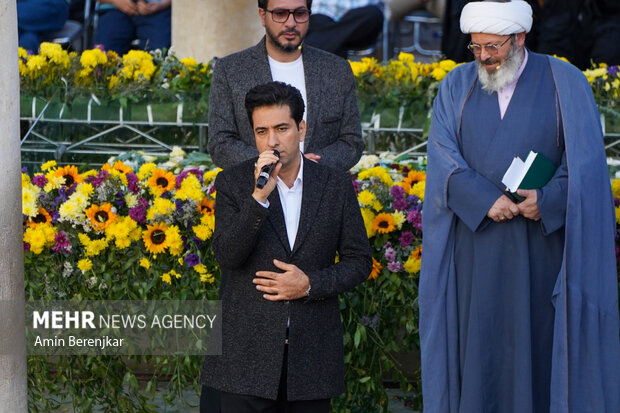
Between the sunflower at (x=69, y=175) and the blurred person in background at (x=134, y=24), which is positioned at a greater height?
the blurred person in background at (x=134, y=24)

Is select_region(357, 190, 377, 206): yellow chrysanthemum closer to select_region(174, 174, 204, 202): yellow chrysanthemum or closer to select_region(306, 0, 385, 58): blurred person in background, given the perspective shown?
select_region(174, 174, 204, 202): yellow chrysanthemum

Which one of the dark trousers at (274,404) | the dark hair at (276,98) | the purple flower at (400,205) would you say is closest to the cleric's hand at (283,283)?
the dark trousers at (274,404)

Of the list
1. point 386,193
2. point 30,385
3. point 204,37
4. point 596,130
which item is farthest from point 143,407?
point 204,37

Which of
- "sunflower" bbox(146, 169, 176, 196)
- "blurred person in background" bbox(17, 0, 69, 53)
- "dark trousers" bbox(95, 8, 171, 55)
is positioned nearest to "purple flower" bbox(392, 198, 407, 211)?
"sunflower" bbox(146, 169, 176, 196)

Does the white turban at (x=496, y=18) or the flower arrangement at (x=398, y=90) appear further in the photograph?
the flower arrangement at (x=398, y=90)

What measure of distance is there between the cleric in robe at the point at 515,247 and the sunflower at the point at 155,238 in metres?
1.26

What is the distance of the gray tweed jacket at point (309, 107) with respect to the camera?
4.37 m

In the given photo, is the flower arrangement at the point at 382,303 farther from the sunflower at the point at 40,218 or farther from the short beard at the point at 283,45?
the sunflower at the point at 40,218

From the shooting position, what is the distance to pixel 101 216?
4.82 metres

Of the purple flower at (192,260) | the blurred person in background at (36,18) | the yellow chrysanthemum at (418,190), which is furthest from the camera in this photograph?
the blurred person in background at (36,18)

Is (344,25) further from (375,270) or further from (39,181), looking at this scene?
(375,270)

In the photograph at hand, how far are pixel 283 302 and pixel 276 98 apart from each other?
2.28ft

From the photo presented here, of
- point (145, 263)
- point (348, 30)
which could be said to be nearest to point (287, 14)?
point (145, 263)

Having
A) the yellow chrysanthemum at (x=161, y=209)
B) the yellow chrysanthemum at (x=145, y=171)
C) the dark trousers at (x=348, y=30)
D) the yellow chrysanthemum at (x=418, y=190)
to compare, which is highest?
the dark trousers at (x=348, y=30)
